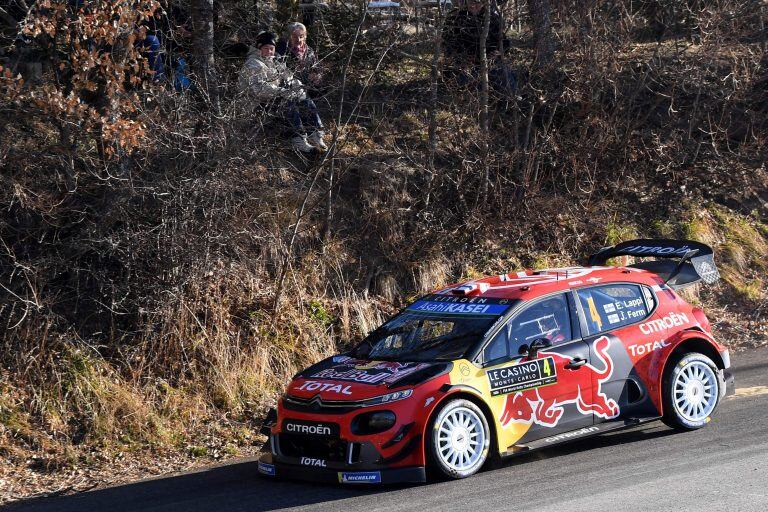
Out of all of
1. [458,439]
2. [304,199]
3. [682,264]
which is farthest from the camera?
[304,199]

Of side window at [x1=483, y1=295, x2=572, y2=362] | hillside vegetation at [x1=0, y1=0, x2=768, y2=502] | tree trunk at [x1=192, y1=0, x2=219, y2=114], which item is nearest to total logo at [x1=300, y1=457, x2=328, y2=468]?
side window at [x1=483, y1=295, x2=572, y2=362]

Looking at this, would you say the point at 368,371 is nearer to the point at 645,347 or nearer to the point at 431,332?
the point at 431,332

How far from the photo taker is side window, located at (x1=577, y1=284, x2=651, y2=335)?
28.6 ft

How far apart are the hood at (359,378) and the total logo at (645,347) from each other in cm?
196

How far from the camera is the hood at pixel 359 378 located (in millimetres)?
7662

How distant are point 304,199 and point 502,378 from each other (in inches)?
193

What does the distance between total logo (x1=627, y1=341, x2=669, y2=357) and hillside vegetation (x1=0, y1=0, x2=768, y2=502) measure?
382 centimetres

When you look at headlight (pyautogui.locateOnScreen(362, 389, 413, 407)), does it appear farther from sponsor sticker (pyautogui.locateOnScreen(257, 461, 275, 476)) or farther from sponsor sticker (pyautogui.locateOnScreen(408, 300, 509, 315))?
sponsor sticker (pyautogui.locateOnScreen(408, 300, 509, 315))

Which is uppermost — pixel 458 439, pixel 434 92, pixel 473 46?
pixel 473 46

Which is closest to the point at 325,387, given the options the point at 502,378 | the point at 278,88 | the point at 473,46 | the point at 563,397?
the point at 502,378

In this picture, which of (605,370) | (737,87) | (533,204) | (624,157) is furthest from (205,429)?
(737,87)

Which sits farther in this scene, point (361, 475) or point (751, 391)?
point (751, 391)

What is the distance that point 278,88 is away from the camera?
1175 cm

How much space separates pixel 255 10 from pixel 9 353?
673 centimetres
